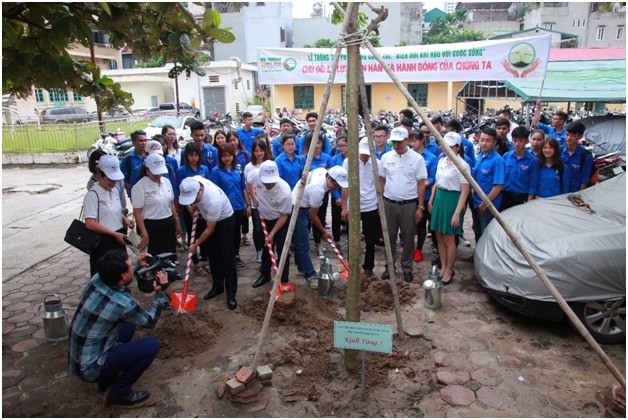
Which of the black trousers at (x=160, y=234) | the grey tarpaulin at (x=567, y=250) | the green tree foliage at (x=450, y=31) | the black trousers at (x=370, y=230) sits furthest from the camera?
the green tree foliage at (x=450, y=31)

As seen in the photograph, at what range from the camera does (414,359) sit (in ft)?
12.5

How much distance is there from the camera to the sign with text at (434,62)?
618 centimetres

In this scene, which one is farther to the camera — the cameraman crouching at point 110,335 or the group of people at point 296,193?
the group of people at point 296,193

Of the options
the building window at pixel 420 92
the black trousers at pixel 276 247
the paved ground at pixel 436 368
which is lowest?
the paved ground at pixel 436 368

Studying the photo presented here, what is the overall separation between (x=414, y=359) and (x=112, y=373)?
7.88ft

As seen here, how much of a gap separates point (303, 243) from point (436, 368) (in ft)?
6.94

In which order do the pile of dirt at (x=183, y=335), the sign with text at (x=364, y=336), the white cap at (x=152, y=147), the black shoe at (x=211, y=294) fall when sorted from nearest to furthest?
the sign with text at (x=364, y=336), the pile of dirt at (x=183, y=335), the black shoe at (x=211, y=294), the white cap at (x=152, y=147)

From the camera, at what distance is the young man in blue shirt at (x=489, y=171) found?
5191 mm

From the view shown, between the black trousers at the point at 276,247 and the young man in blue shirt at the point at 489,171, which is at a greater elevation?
the young man in blue shirt at the point at 489,171

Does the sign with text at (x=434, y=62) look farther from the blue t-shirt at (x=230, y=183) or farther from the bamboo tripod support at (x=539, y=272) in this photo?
the bamboo tripod support at (x=539, y=272)

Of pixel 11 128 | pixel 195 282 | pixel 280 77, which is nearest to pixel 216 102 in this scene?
pixel 11 128

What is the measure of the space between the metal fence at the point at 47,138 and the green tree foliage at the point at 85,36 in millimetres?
12079

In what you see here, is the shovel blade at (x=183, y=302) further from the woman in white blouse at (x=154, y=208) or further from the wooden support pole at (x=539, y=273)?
the wooden support pole at (x=539, y=273)

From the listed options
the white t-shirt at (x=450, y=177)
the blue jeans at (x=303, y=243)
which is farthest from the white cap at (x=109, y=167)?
the white t-shirt at (x=450, y=177)
